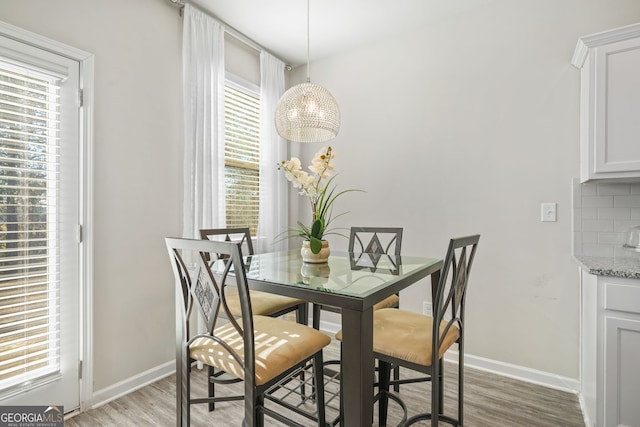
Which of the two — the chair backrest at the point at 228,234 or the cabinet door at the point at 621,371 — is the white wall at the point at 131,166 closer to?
the chair backrest at the point at 228,234

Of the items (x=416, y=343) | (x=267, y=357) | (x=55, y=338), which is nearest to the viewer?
(x=267, y=357)

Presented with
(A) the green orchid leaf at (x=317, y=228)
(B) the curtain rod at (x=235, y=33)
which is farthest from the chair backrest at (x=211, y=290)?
(B) the curtain rod at (x=235, y=33)

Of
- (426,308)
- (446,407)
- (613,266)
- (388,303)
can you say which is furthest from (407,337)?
(426,308)

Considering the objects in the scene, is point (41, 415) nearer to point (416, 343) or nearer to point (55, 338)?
point (55, 338)

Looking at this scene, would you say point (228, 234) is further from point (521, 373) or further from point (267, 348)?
point (521, 373)

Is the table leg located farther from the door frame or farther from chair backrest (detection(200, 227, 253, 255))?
the door frame

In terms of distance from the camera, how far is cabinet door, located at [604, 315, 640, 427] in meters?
1.58

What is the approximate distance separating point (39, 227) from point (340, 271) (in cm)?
165

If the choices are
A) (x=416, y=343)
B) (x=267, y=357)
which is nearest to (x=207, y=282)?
(x=267, y=357)

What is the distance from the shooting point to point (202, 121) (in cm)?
264

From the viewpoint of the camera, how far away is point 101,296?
212 cm

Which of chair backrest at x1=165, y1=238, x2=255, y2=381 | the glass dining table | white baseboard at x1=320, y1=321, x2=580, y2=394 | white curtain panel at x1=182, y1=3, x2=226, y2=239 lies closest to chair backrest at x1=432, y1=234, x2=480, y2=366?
the glass dining table

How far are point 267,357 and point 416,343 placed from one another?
0.67 m

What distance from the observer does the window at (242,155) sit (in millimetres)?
3031
